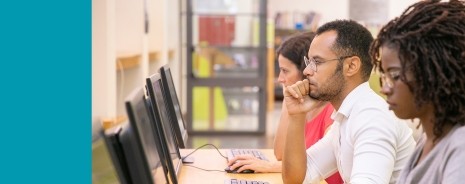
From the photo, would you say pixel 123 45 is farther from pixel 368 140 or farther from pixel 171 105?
pixel 368 140

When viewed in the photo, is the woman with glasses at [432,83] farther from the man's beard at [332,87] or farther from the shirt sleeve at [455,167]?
the man's beard at [332,87]

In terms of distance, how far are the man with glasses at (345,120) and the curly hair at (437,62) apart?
0.61 meters

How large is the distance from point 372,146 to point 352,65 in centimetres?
40

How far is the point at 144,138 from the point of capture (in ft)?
5.57

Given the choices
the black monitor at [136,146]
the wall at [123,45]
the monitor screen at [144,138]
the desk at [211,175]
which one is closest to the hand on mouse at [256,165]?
the desk at [211,175]

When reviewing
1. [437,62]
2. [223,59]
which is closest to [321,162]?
[437,62]

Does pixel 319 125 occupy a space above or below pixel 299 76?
below

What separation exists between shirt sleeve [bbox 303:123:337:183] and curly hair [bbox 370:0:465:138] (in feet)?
3.73

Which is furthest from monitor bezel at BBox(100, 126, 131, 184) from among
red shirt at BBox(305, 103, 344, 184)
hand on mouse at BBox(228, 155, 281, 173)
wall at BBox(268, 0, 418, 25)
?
wall at BBox(268, 0, 418, 25)

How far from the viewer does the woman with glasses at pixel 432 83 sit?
1542 millimetres

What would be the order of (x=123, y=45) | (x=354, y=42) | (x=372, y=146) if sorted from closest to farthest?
1. (x=372, y=146)
2. (x=354, y=42)
3. (x=123, y=45)

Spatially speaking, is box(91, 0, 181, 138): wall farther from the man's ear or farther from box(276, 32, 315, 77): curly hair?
the man's ear

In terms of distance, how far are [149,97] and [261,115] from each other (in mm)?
6467

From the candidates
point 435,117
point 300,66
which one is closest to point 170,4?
point 300,66
